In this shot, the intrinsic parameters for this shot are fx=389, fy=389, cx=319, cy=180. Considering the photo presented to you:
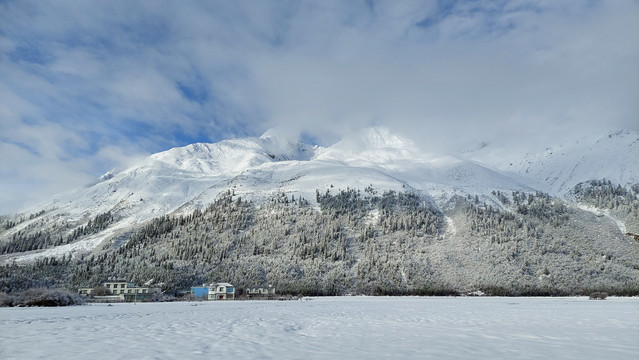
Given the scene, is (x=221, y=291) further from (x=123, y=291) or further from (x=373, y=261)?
(x=373, y=261)

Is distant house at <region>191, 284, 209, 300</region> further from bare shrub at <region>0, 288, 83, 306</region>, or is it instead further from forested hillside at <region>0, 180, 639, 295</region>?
bare shrub at <region>0, 288, 83, 306</region>

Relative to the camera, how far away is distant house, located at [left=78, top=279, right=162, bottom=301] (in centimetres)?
11125

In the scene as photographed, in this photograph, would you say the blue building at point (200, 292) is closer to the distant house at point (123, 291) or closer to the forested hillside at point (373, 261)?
the distant house at point (123, 291)

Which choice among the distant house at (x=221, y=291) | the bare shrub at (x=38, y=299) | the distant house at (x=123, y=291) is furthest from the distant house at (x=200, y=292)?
the bare shrub at (x=38, y=299)

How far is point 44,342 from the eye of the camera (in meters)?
19.8

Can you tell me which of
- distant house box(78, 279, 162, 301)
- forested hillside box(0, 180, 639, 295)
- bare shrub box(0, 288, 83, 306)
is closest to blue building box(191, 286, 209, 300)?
distant house box(78, 279, 162, 301)

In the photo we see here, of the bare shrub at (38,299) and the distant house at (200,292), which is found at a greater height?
the bare shrub at (38,299)

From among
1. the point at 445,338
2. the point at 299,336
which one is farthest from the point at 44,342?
the point at 445,338

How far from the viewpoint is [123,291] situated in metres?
119

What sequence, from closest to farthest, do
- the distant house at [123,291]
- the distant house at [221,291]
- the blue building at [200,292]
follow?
the distant house at [123,291] → the distant house at [221,291] → the blue building at [200,292]

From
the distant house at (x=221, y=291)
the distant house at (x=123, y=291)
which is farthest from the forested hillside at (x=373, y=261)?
the distant house at (x=221, y=291)

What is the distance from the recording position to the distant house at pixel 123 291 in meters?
111

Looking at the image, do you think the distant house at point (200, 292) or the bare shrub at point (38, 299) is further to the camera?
the distant house at point (200, 292)

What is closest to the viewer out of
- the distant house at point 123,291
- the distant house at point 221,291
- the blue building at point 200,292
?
the distant house at point 123,291
